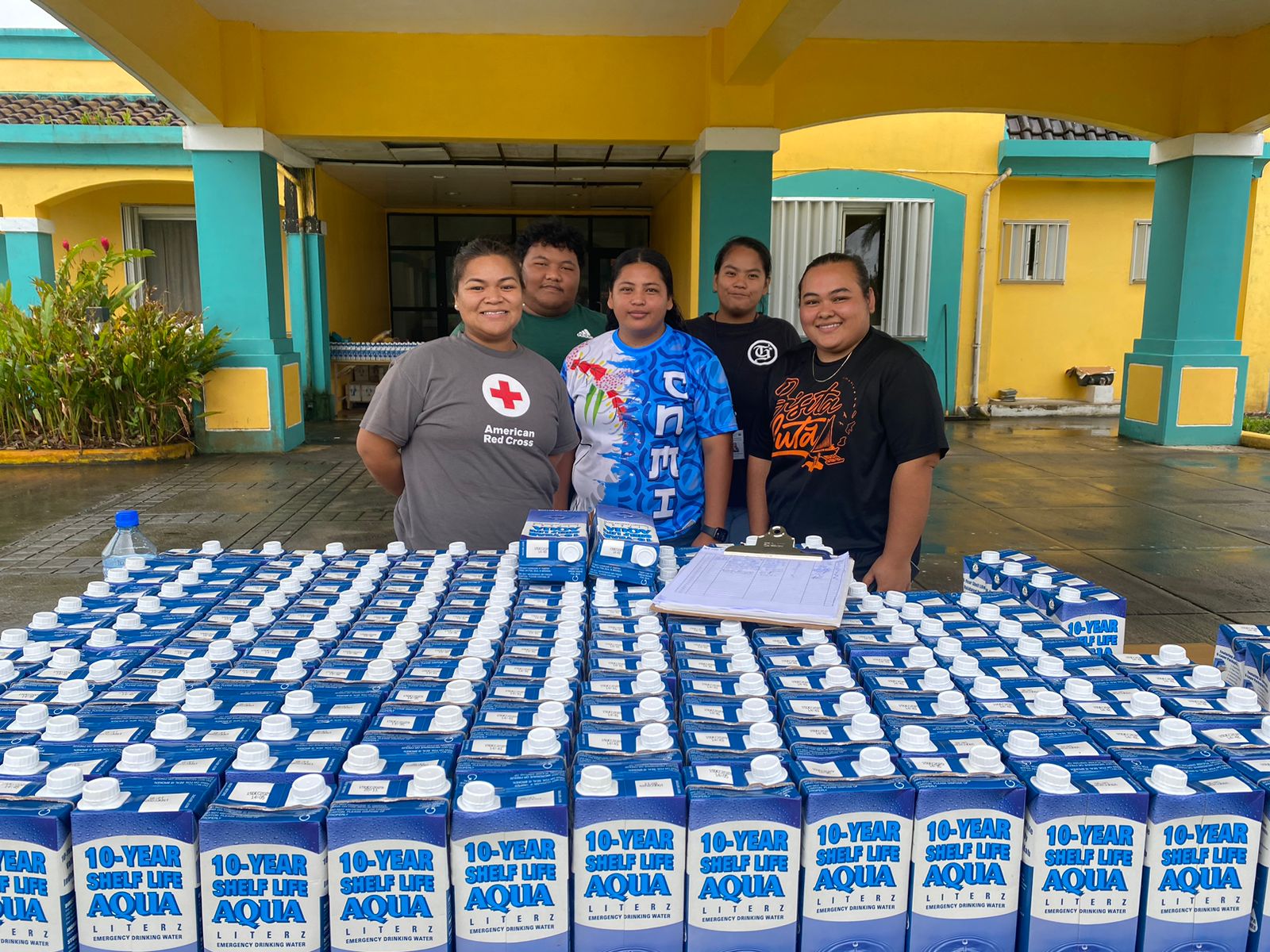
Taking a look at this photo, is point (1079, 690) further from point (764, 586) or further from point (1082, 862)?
point (764, 586)

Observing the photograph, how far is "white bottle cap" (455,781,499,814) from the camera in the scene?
1.11 metres

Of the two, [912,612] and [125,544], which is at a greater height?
[912,612]

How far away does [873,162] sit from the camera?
12.3 metres

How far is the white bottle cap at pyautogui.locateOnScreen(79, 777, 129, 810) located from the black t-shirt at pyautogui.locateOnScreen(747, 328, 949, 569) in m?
2.02

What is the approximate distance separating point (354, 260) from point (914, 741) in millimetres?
13903

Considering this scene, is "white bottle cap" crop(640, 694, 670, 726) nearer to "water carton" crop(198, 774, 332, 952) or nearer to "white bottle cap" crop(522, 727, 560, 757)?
"white bottle cap" crop(522, 727, 560, 757)

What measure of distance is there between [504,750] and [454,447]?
1.59 meters

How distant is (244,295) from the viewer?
30.1ft

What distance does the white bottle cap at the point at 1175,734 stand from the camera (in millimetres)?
1262

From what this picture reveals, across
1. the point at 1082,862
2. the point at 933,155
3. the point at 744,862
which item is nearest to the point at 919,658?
the point at 1082,862

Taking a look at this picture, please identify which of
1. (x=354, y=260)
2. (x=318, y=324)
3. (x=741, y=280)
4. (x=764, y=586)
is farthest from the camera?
(x=354, y=260)

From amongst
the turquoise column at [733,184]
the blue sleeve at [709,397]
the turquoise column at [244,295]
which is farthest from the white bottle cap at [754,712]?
the turquoise column at [244,295]

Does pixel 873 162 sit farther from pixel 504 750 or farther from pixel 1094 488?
pixel 504 750

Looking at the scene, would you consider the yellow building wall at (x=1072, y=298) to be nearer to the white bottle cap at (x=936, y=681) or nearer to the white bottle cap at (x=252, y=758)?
the white bottle cap at (x=936, y=681)
